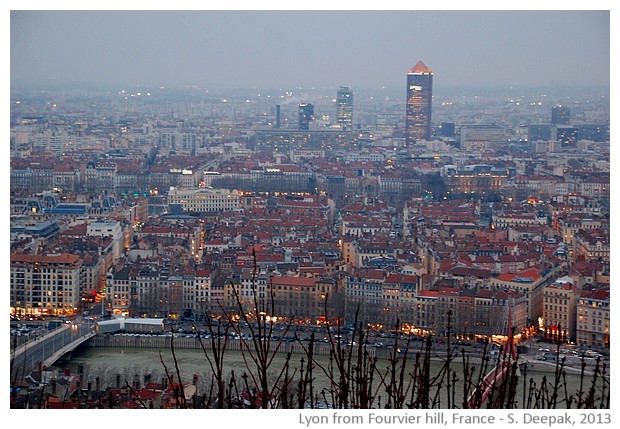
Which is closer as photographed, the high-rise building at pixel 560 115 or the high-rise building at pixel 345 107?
the high-rise building at pixel 560 115

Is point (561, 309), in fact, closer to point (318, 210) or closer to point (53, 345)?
point (53, 345)

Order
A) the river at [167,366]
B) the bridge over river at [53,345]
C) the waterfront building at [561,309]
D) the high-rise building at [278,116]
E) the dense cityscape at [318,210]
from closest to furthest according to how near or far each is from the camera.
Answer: the river at [167,366] < the bridge over river at [53,345] < the waterfront building at [561,309] < the dense cityscape at [318,210] < the high-rise building at [278,116]

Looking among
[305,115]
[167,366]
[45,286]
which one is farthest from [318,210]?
[305,115]

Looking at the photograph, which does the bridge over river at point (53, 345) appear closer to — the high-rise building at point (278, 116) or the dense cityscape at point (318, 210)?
the dense cityscape at point (318, 210)

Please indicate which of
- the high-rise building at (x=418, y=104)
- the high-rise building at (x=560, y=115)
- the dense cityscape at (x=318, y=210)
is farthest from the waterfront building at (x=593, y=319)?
the high-rise building at (x=560, y=115)

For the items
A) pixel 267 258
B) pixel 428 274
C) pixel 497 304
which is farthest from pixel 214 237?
pixel 497 304
